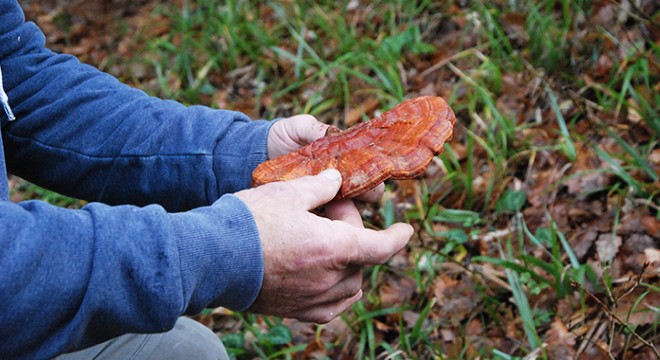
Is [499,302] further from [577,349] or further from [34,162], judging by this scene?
[34,162]

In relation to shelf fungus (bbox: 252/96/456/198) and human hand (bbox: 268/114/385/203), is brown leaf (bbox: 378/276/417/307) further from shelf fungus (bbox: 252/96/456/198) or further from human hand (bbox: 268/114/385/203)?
shelf fungus (bbox: 252/96/456/198)

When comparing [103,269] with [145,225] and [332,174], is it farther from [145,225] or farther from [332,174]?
[332,174]

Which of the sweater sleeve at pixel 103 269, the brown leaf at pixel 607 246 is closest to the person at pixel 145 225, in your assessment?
the sweater sleeve at pixel 103 269

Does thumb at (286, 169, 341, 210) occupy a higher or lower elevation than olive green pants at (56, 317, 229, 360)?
higher

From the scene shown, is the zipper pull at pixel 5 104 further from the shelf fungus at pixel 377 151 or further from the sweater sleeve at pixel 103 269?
the shelf fungus at pixel 377 151

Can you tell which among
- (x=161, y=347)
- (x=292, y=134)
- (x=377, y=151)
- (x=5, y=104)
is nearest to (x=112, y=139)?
(x=5, y=104)

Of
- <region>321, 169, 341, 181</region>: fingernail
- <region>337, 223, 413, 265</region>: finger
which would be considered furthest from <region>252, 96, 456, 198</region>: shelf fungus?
<region>337, 223, 413, 265</region>: finger

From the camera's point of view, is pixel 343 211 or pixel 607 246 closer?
pixel 343 211
